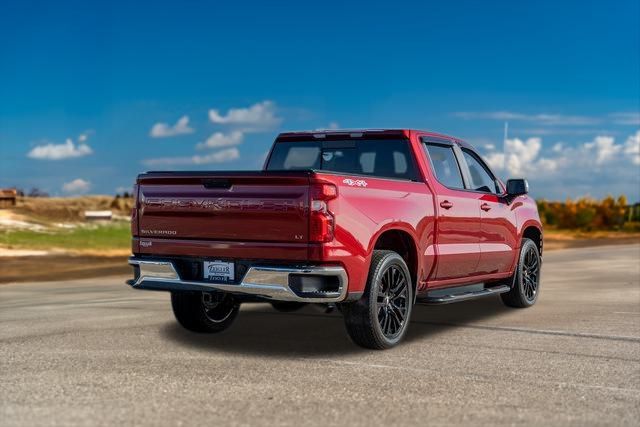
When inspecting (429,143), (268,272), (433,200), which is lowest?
(268,272)

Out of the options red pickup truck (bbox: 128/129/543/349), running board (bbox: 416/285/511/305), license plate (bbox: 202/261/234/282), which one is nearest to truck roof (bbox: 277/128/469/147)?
red pickup truck (bbox: 128/129/543/349)

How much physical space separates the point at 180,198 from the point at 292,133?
7.32 ft

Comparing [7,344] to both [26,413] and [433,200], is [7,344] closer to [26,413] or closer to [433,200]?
[26,413]

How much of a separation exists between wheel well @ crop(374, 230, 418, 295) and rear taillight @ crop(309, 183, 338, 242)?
46.3 inches

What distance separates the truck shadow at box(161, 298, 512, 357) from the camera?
25.8ft

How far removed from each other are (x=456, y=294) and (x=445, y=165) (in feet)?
4.63

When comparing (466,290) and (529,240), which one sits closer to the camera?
(466,290)

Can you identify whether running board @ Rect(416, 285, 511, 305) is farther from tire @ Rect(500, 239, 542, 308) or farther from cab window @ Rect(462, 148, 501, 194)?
cab window @ Rect(462, 148, 501, 194)

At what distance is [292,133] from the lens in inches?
376

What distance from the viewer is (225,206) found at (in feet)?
24.3

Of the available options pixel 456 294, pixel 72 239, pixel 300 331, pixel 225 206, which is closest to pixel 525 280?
pixel 456 294

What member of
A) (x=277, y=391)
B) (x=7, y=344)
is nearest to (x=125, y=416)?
(x=277, y=391)

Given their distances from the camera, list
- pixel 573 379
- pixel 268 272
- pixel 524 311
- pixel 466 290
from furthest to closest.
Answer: pixel 524 311
pixel 466 290
pixel 268 272
pixel 573 379

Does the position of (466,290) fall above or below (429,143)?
below
